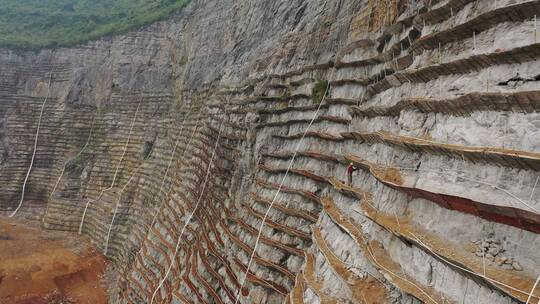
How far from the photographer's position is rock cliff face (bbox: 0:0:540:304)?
3.89m

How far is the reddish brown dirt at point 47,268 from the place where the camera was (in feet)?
55.1

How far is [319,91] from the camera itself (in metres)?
10.4

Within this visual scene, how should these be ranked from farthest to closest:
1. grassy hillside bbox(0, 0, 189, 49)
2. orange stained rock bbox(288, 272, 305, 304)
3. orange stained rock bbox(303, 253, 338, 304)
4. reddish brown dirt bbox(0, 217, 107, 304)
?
grassy hillside bbox(0, 0, 189, 49)
reddish brown dirt bbox(0, 217, 107, 304)
orange stained rock bbox(288, 272, 305, 304)
orange stained rock bbox(303, 253, 338, 304)

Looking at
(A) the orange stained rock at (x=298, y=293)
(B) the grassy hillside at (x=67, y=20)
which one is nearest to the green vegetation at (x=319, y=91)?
(A) the orange stained rock at (x=298, y=293)

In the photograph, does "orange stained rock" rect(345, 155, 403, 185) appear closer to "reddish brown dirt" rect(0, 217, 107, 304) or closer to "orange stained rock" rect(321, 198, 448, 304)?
"orange stained rock" rect(321, 198, 448, 304)

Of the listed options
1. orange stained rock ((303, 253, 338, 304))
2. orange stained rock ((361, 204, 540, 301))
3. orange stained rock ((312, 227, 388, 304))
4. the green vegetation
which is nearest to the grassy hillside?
the green vegetation

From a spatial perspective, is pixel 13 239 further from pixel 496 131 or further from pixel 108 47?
pixel 496 131

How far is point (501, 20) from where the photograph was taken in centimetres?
458

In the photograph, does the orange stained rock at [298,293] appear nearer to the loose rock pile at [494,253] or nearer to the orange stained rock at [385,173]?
the orange stained rock at [385,173]

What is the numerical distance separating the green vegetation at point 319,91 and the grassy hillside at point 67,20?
832 inches

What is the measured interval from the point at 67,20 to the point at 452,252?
42.3 metres

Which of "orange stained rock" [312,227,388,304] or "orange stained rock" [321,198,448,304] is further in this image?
"orange stained rock" [312,227,388,304]

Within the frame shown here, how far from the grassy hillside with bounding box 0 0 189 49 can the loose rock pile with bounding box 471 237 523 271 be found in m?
28.3

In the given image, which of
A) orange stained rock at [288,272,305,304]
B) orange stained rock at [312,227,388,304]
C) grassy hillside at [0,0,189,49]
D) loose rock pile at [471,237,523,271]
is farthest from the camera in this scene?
grassy hillside at [0,0,189,49]
